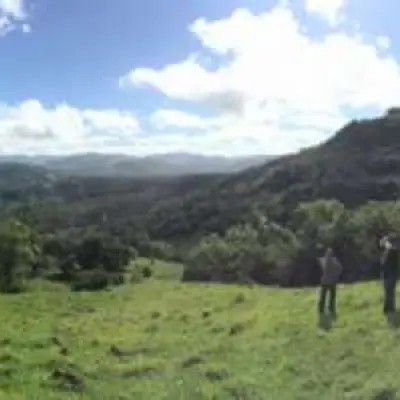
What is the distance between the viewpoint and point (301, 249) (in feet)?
411

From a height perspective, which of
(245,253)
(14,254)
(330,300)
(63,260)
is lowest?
(63,260)

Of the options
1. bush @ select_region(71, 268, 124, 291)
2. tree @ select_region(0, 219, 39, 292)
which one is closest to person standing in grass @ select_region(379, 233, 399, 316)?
bush @ select_region(71, 268, 124, 291)

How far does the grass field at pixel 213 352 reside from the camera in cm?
1864

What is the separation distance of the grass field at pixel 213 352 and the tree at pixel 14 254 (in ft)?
183

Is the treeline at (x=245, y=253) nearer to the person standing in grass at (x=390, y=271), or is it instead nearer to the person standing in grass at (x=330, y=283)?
the person standing in grass at (x=330, y=283)

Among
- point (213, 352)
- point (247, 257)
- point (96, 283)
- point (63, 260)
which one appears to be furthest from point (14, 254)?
point (213, 352)

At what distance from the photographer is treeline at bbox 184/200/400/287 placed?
112 meters

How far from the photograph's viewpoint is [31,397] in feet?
63.4

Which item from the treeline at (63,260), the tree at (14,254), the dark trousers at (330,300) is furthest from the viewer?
the treeline at (63,260)

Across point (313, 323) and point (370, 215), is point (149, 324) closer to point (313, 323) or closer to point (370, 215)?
point (313, 323)

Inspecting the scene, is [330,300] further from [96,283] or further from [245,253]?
[245,253]

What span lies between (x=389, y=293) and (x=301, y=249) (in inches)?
3987

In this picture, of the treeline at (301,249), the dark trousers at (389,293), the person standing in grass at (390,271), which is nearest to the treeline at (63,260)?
the treeline at (301,249)

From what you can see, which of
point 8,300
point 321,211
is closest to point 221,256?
point 321,211
